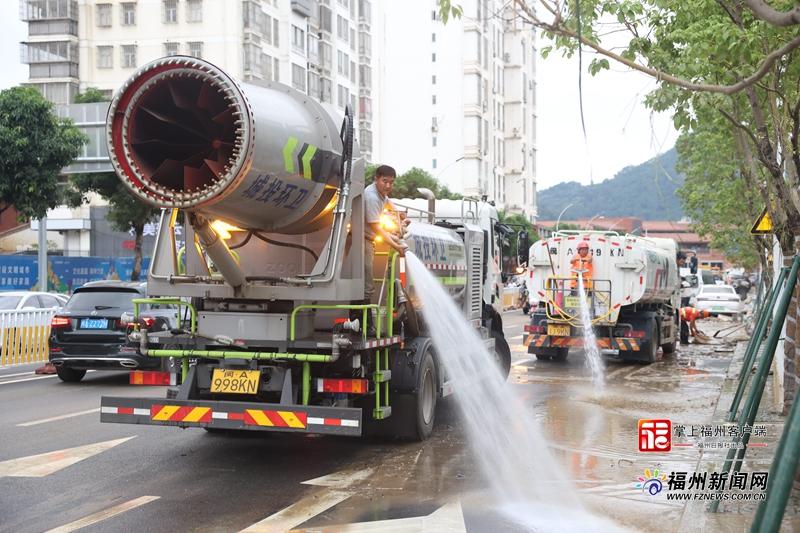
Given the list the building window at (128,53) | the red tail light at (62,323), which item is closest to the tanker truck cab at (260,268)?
the red tail light at (62,323)

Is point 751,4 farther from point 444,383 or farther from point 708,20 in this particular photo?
point 444,383

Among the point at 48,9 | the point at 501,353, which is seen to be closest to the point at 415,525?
the point at 501,353

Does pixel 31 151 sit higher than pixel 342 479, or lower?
higher

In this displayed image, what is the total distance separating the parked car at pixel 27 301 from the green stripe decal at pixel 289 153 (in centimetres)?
1297

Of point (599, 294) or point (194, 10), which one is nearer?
point (599, 294)

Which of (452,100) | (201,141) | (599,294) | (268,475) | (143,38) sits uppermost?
(452,100)

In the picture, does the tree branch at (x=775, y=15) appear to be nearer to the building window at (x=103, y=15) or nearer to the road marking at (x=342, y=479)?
the road marking at (x=342, y=479)

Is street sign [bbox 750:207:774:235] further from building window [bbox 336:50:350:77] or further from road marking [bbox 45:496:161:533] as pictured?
building window [bbox 336:50:350:77]

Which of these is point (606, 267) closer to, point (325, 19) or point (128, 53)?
point (128, 53)

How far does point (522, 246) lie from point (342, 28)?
2216 inches

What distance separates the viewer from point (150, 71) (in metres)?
7.44

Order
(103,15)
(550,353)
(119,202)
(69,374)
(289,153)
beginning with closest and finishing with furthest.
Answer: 1. (289,153)
2. (69,374)
3. (550,353)
4. (119,202)
5. (103,15)

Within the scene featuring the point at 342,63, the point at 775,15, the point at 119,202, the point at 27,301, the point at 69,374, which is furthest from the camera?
the point at 342,63

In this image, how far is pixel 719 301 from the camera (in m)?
43.1
